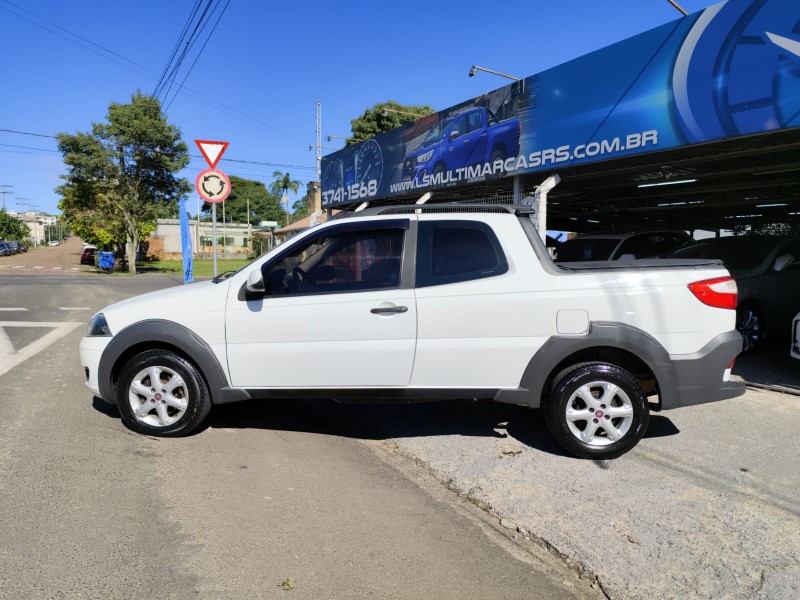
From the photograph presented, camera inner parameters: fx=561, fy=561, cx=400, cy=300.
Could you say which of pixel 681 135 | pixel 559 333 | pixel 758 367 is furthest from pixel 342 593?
pixel 758 367

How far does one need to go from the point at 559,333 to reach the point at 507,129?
6.10m

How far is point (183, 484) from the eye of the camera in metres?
3.72

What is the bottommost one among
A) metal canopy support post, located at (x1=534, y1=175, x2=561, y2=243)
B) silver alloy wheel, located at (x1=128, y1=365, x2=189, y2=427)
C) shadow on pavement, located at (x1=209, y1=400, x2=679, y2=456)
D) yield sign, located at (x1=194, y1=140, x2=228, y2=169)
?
shadow on pavement, located at (x1=209, y1=400, x2=679, y2=456)

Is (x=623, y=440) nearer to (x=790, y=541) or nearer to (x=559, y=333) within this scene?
(x=559, y=333)

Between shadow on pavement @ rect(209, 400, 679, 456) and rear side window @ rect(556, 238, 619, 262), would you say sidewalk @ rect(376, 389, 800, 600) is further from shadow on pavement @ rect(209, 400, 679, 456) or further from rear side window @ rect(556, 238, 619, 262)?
rear side window @ rect(556, 238, 619, 262)

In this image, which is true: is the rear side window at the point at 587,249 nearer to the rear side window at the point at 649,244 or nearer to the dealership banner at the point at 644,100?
the rear side window at the point at 649,244

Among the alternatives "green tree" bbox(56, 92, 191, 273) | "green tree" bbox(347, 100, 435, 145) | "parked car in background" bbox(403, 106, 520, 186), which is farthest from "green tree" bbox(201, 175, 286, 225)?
"parked car in background" bbox(403, 106, 520, 186)

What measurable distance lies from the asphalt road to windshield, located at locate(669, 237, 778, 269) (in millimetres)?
6093

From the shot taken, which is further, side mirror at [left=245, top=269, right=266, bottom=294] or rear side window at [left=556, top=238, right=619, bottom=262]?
rear side window at [left=556, top=238, right=619, bottom=262]

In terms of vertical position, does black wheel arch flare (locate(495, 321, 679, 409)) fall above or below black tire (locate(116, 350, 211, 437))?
above

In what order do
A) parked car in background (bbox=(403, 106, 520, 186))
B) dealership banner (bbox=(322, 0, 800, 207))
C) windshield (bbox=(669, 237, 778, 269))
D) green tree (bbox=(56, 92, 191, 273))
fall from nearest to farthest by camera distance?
dealership banner (bbox=(322, 0, 800, 207)) < windshield (bbox=(669, 237, 778, 269)) < parked car in background (bbox=(403, 106, 520, 186)) < green tree (bbox=(56, 92, 191, 273))

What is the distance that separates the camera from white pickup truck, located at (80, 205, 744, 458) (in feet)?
13.3

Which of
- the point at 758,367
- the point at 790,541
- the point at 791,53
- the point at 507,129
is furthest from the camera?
the point at 507,129

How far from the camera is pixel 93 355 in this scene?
14.9 feet
